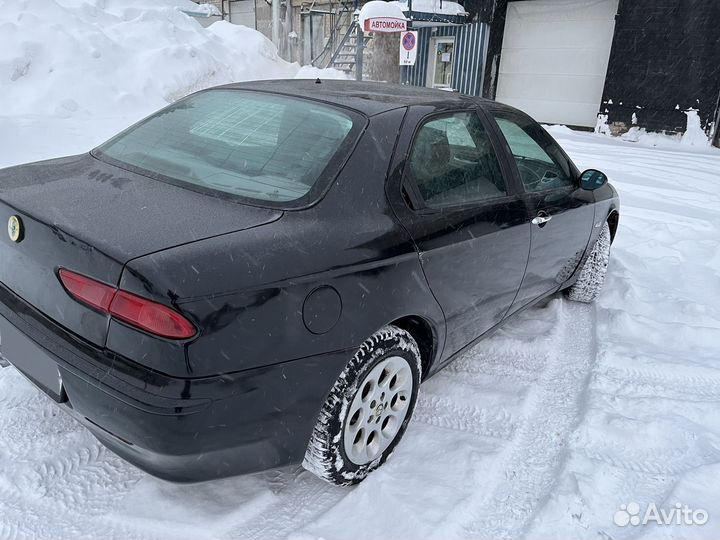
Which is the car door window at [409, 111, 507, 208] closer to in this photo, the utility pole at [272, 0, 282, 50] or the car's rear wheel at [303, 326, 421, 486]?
the car's rear wheel at [303, 326, 421, 486]

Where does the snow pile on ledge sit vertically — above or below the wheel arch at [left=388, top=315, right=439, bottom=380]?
above

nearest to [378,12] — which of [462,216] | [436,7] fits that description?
[436,7]

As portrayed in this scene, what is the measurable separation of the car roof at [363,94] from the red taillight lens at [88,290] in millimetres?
1248

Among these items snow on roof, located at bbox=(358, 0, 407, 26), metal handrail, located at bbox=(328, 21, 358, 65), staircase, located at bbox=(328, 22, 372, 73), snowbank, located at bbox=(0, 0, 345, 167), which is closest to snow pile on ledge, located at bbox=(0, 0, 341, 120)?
snowbank, located at bbox=(0, 0, 345, 167)

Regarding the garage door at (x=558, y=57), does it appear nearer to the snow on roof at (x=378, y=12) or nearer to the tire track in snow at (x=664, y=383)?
the snow on roof at (x=378, y=12)

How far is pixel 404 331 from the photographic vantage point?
235cm

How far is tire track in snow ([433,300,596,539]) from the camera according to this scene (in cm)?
217

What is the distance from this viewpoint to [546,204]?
321cm

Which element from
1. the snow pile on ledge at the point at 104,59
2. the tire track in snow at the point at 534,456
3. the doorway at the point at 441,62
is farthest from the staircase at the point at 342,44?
the tire track in snow at the point at 534,456

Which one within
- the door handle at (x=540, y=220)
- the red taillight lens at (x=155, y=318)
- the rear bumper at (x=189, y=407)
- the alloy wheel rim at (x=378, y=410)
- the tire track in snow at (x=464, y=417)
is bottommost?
the tire track in snow at (x=464, y=417)

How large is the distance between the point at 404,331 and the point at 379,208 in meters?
0.51

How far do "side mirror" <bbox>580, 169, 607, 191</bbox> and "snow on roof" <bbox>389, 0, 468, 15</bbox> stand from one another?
10.8 metres

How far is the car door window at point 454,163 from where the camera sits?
2.48m

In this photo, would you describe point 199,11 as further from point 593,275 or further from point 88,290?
point 88,290
